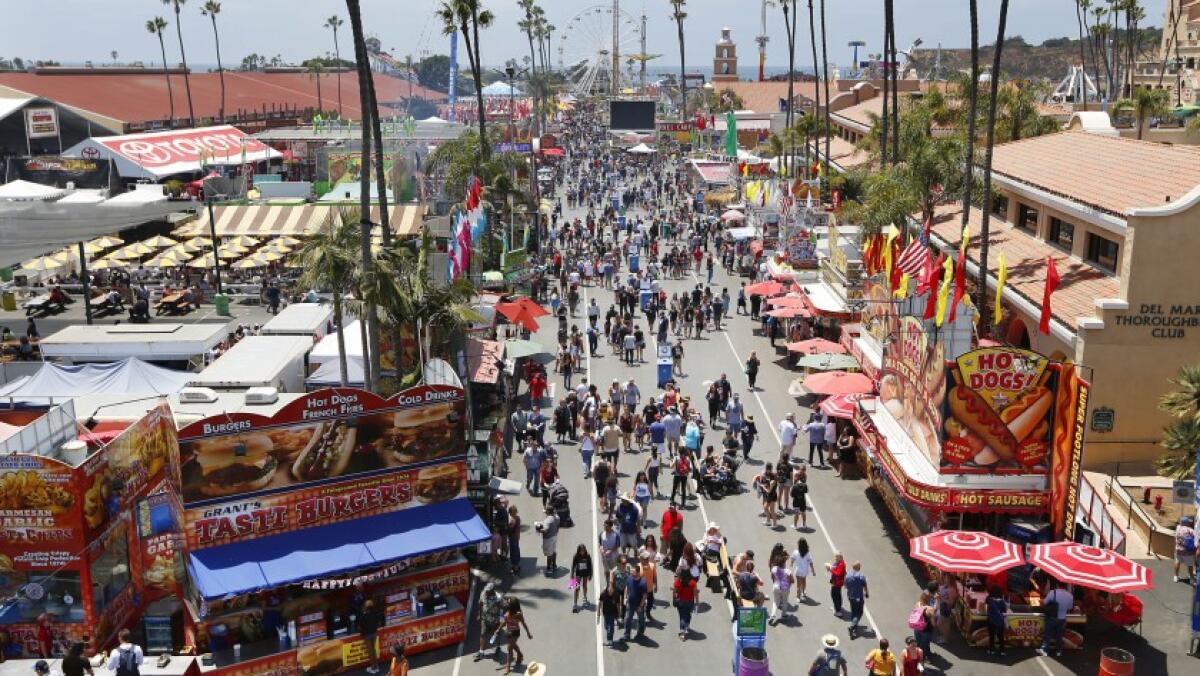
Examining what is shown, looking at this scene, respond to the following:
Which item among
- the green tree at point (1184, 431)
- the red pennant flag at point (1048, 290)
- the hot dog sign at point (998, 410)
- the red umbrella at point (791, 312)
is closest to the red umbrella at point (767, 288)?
the red umbrella at point (791, 312)

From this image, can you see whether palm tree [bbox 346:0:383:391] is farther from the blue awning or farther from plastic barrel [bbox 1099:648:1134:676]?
plastic barrel [bbox 1099:648:1134:676]

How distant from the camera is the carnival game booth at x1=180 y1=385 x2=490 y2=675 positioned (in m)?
16.2

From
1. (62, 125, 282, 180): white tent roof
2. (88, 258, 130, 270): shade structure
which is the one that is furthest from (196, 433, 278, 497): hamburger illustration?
(62, 125, 282, 180): white tent roof

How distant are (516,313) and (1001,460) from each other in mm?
15530

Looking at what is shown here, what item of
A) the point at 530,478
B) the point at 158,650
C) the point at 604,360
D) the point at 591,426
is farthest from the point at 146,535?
the point at 604,360

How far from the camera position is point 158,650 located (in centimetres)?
1691

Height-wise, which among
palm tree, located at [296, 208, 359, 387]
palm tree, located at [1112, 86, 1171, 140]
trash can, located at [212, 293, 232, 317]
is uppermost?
palm tree, located at [1112, 86, 1171, 140]

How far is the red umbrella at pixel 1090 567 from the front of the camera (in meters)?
15.4

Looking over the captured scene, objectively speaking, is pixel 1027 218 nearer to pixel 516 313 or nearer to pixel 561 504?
pixel 516 313

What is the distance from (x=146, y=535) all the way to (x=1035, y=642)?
567 inches

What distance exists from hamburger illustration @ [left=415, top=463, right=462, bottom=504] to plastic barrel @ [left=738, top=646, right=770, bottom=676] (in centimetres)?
590

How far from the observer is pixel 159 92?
9381 centimetres

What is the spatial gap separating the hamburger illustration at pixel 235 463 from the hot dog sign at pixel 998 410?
11209mm

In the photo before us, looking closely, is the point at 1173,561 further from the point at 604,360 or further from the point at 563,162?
the point at 563,162
